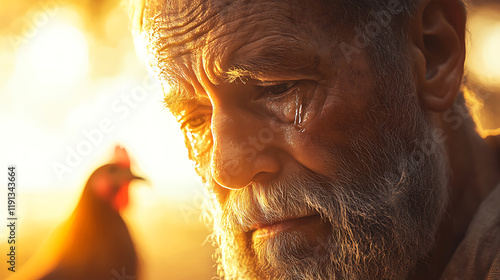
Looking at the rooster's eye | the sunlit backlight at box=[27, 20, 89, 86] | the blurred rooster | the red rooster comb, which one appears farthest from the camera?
the red rooster comb

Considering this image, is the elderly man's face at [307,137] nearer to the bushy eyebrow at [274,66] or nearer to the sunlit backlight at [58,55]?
the bushy eyebrow at [274,66]

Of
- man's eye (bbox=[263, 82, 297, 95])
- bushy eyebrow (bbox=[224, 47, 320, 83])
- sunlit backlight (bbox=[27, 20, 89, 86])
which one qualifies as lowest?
man's eye (bbox=[263, 82, 297, 95])

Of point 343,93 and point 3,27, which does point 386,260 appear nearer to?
point 343,93

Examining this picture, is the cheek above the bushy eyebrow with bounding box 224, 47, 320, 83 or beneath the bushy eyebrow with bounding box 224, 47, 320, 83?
beneath

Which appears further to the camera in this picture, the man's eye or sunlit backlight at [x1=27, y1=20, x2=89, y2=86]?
sunlit backlight at [x1=27, y1=20, x2=89, y2=86]

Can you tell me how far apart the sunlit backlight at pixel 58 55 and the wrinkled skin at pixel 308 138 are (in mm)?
1290

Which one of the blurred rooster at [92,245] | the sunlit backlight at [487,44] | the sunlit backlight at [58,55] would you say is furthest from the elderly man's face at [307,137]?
the sunlit backlight at [487,44]

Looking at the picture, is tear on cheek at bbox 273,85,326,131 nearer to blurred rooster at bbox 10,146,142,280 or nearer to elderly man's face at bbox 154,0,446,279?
elderly man's face at bbox 154,0,446,279

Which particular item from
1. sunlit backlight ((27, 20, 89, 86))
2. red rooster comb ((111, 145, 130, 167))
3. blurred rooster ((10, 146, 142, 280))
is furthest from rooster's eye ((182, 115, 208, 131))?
red rooster comb ((111, 145, 130, 167))

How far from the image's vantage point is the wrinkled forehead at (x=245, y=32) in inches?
46.9

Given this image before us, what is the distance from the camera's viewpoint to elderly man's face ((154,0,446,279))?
1199mm

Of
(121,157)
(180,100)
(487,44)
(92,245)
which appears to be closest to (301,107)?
(180,100)

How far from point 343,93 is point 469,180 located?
695 mm

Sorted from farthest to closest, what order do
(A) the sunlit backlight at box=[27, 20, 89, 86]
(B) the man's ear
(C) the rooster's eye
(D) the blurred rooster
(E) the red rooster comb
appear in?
(E) the red rooster comb
(A) the sunlit backlight at box=[27, 20, 89, 86]
(D) the blurred rooster
(C) the rooster's eye
(B) the man's ear
